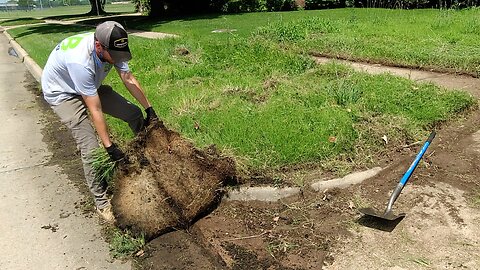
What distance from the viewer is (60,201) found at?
4195 mm

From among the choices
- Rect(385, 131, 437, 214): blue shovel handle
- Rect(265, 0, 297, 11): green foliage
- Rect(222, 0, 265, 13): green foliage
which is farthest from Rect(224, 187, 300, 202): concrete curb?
Rect(222, 0, 265, 13): green foliage

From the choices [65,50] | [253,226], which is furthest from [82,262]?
[65,50]

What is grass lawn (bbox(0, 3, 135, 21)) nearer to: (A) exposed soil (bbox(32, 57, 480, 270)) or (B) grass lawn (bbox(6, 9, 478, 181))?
(B) grass lawn (bbox(6, 9, 478, 181))

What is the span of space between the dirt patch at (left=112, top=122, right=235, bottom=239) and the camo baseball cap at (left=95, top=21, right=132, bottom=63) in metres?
0.76

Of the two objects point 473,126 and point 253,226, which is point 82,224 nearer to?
point 253,226

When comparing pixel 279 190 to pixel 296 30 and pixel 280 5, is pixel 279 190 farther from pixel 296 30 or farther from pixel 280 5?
pixel 280 5

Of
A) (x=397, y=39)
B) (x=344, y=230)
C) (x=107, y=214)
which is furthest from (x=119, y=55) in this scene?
(x=397, y=39)

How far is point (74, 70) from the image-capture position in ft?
11.1

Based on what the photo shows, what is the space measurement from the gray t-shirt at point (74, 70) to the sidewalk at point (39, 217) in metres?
1.00

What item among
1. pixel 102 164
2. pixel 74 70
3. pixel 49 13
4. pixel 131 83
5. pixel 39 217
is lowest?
pixel 39 217

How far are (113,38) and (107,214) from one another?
4.80ft

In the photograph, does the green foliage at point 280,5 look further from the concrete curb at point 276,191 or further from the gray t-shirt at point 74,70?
the gray t-shirt at point 74,70

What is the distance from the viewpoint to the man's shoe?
378cm

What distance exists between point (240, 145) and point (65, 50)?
1.75 m
